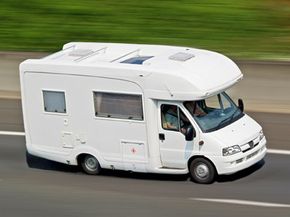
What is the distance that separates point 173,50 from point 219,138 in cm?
225

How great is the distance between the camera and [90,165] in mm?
16938

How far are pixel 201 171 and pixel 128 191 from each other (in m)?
1.31

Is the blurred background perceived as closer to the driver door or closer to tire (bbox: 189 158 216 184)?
tire (bbox: 189 158 216 184)

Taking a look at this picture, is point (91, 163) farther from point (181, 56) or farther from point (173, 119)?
point (181, 56)

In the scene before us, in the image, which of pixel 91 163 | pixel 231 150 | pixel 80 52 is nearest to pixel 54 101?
pixel 80 52

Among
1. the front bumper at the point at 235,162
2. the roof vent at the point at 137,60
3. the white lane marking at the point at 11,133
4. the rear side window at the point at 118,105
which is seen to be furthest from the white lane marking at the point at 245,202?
the white lane marking at the point at 11,133

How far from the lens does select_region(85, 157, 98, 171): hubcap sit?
16828 millimetres

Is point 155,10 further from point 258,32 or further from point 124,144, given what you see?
point 124,144

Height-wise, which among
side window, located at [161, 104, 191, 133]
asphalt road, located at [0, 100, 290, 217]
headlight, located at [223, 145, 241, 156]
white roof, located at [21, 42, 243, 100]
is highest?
white roof, located at [21, 42, 243, 100]

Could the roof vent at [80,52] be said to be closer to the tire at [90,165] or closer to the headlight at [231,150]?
the tire at [90,165]

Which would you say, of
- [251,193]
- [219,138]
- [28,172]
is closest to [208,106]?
[219,138]

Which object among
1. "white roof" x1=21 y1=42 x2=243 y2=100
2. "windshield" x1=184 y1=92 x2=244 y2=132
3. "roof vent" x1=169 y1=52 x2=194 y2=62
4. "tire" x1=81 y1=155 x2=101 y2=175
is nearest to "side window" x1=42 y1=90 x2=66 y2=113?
"white roof" x1=21 y1=42 x2=243 y2=100

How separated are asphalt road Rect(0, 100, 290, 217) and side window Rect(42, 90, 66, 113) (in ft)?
4.17

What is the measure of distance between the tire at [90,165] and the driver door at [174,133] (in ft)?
4.81
